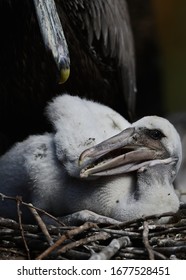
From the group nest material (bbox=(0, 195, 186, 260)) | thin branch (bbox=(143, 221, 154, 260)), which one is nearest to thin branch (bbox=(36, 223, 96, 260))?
nest material (bbox=(0, 195, 186, 260))

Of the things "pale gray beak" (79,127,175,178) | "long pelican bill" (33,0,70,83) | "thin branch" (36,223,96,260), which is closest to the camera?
"thin branch" (36,223,96,260)

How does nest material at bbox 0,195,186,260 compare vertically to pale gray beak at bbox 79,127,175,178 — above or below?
below

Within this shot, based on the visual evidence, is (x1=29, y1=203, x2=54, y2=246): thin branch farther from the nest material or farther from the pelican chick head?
the pelican chick head

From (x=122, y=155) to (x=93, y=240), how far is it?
13.5 inches

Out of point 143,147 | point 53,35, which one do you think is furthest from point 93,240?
point 53,35

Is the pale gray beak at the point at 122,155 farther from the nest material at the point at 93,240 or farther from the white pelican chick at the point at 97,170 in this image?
the nest material at the point at 93,240

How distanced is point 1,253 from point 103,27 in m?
1.30

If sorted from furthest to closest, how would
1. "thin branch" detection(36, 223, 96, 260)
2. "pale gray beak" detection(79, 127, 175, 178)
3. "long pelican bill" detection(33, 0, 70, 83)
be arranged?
"long pelican bill" detection(33, 0, 70, 83), "pale gray beak" detection(79, 127, 175, 178), "thin branch" detection(36, 223, 96, 260)

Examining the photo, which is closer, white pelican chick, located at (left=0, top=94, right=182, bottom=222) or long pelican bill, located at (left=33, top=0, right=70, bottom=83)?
white pelican chick, located at (left=0, top=94, right=182, bottom=222)

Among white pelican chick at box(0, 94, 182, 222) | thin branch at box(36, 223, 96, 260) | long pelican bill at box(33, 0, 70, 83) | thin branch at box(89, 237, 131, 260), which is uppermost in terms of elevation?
long pelican bill at box(33, 0, 70, 83)

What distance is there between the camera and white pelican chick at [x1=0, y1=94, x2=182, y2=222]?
2779 mm

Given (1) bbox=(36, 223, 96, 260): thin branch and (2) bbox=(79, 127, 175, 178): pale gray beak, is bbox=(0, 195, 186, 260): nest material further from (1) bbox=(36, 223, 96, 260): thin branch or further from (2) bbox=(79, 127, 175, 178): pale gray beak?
(2) bbox=(79, 127, 175, 178): pale gray beak
